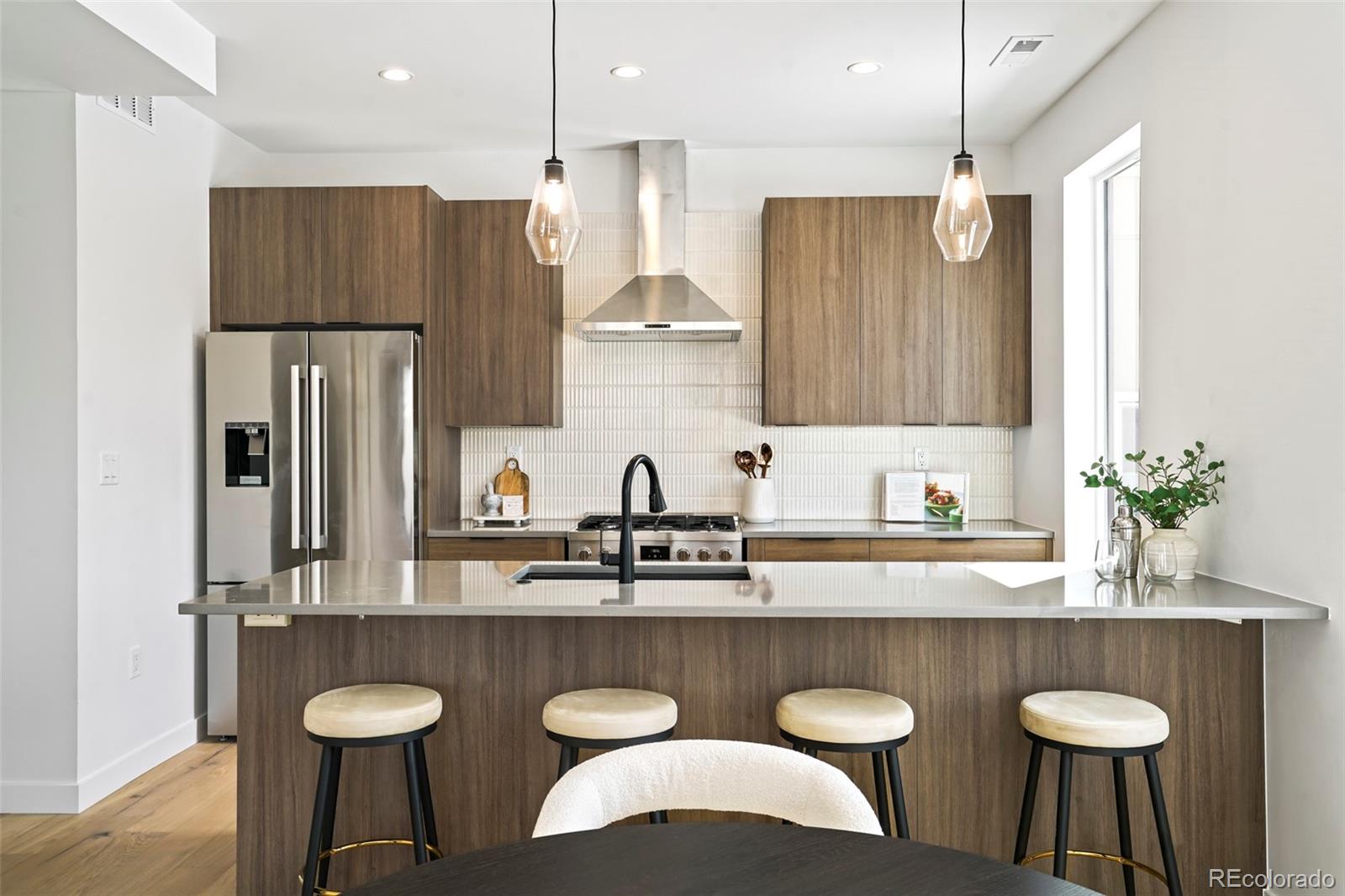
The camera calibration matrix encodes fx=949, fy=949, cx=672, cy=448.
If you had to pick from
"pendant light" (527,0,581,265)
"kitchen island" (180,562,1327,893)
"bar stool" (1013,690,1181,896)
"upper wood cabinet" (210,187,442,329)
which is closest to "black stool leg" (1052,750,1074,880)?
"bar stool" (1013,690,1181,896)

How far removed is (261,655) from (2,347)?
5.85 ft

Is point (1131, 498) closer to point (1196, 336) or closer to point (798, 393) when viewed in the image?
point (1196, 336)

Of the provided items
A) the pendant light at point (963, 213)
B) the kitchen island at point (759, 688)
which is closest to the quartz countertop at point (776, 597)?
the kitchen island at point (759, 688)

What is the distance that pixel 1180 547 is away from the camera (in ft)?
8.61

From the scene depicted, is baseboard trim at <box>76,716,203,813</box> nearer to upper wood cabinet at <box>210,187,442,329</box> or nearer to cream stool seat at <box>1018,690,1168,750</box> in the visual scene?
upper wood cabinet at <box>210,187,442,329</box>

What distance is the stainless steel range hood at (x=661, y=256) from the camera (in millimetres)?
4488

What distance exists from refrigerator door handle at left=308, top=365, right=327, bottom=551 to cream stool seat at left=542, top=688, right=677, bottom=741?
2203 millimetres

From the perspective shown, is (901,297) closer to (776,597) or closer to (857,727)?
(776,597)

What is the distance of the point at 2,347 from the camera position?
11.2ft

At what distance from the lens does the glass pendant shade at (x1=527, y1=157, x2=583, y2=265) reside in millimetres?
2598

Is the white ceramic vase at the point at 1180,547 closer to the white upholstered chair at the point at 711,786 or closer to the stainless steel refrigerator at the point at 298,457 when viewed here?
the white upholstered chair at the point at 711,786

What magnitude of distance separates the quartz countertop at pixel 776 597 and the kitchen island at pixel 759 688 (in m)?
0.02

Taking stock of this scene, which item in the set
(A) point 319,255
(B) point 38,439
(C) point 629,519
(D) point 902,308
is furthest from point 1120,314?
(B) point 38,439

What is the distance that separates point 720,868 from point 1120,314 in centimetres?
333
